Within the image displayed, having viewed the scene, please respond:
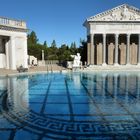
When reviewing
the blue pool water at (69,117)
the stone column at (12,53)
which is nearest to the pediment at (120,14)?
the stone column at (12,53)

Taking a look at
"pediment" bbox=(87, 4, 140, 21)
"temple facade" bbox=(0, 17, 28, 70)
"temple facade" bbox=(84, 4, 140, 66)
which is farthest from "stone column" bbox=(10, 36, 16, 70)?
"pediment" bbox=(87, 4, 140, 21)

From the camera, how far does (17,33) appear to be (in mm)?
34375

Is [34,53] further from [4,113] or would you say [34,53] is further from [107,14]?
[4,113]

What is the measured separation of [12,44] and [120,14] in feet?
69.7

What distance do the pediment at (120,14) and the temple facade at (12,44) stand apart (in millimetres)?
14942

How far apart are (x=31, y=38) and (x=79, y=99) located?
6537cm

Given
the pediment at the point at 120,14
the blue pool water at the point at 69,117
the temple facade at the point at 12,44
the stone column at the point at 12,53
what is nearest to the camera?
the blue pool water at the point at 69,117

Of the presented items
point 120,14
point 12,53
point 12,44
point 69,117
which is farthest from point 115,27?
point 69,117

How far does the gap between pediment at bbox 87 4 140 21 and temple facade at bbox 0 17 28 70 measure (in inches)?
588

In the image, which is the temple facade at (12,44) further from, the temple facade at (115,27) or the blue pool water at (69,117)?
the blue pool water at (69,117)

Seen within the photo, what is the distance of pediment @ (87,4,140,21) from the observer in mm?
45866

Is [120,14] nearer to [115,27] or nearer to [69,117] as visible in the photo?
[115,27]

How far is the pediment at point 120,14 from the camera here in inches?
1806

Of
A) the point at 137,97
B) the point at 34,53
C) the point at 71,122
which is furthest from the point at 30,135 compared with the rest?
the point at 34,53
